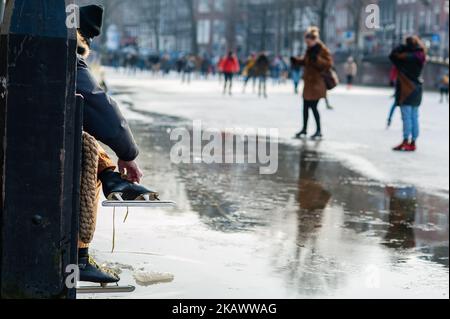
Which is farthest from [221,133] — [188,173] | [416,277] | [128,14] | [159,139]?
[128,14]

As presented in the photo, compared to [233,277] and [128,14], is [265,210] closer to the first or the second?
[233,277]

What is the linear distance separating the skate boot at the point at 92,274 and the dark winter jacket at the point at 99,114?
577 millimetres

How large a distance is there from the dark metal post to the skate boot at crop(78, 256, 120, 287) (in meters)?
0.56

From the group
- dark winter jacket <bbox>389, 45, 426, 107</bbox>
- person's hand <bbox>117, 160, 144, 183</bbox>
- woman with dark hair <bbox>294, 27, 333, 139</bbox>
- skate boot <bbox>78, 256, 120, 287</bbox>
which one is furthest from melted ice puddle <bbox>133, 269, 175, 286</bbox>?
woman with dark hair <bbox>294, 27, 333, 139</bbox>

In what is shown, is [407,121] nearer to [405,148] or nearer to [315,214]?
[405,148]

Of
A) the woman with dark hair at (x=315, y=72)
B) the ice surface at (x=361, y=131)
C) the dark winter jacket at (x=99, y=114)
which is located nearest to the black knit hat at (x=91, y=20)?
the dark winter jacket at (x=99, y=114)

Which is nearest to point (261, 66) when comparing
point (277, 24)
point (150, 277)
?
point (150, 277)

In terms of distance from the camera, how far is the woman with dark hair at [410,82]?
15.0m

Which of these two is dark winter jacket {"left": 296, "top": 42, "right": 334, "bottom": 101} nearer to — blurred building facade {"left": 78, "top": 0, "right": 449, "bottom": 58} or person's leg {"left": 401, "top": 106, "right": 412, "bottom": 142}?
person's leg {"left": 401, "top": 106, "right": 412, "bottom": 142}

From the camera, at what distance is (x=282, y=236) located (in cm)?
753

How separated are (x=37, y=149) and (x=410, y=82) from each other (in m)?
11.9

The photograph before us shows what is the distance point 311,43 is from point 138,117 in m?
5.06

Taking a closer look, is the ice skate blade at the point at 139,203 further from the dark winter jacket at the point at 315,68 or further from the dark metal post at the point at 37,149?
the dark winter jacket at the point at 315,68

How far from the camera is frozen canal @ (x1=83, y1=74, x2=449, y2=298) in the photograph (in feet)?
18.9
